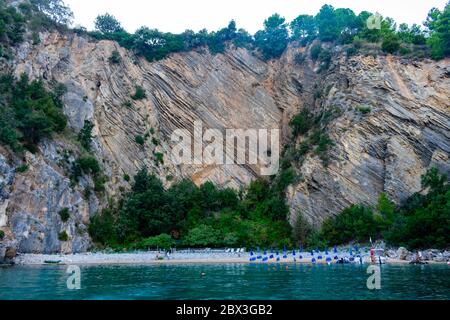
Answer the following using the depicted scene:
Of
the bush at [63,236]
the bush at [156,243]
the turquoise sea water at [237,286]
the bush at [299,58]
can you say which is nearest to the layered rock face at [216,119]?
the bush at [63,236]

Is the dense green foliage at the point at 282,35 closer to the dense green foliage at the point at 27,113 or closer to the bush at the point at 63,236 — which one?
the dense green foliage at the point at 27,113

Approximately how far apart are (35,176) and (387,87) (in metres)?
32.9

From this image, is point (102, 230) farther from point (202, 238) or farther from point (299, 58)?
point (299, 58)

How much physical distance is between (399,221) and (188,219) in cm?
1873

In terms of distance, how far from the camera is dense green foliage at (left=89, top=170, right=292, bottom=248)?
121 ft

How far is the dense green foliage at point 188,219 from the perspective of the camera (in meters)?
36.8

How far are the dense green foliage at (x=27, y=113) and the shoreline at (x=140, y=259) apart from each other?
30.3ft

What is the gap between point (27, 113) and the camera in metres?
34.6

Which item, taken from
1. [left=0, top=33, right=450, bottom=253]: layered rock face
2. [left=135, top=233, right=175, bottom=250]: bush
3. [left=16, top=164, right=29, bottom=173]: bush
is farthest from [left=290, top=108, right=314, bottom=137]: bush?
[left=16, top=164, right=29, bottom=173]: bush

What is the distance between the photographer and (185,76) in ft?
164

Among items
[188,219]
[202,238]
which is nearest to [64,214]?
[188,219]

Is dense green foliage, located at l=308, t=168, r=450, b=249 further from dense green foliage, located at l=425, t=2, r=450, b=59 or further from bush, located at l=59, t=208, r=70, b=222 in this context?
bush, located at l=59, t=208, r=70, b=222
